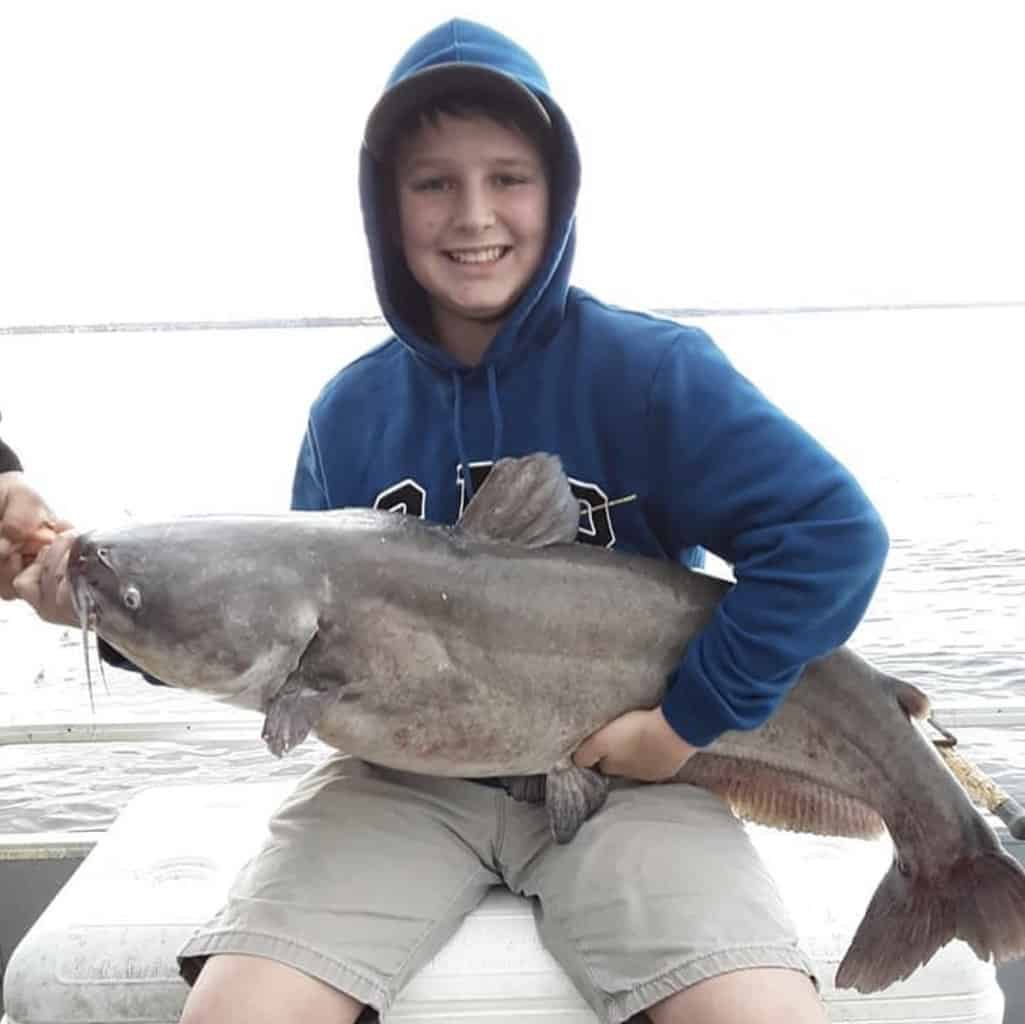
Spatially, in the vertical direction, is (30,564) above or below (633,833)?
above

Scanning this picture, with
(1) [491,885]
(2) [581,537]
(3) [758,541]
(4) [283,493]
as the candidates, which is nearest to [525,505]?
(2) [581,537]

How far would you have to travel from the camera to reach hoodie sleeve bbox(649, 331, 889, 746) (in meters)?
1.72

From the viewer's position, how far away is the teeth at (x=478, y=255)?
2018 mm

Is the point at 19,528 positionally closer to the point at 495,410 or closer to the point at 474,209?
the point at 495,410

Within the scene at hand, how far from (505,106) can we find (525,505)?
0.68 meters

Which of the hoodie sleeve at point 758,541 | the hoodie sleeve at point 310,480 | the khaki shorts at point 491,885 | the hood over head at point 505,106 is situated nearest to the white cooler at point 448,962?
the khaki shorts at point 491,885

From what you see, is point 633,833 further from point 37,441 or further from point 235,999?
point 37,441

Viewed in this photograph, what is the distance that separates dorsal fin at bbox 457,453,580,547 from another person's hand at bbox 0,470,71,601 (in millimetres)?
675

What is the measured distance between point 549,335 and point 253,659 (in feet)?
2.48

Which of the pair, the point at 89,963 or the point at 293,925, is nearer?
the point at 293,925

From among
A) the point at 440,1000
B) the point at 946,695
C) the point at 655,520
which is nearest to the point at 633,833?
the point at 440,1000

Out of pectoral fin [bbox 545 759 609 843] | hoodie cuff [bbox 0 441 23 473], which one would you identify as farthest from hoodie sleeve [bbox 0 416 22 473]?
pectoral fin [bbox 545 759 609 843]

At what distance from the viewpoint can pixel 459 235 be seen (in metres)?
2.00

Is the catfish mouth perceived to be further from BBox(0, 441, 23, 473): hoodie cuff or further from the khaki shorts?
BBox(0, 441, 23, 473): hoodie cuff
